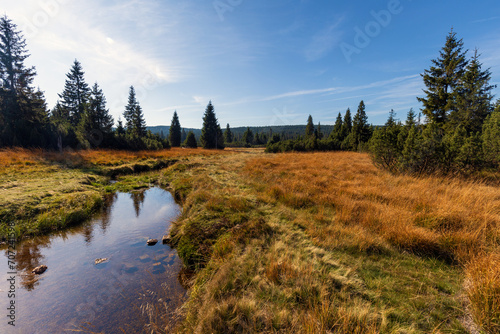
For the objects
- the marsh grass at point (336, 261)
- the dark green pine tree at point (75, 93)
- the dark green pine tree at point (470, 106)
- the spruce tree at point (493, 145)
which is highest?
the dark green pine tree at point (75, 93)

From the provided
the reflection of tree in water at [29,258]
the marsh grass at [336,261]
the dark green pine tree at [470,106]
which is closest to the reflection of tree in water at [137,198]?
the reflection of tree in water at [29,258]

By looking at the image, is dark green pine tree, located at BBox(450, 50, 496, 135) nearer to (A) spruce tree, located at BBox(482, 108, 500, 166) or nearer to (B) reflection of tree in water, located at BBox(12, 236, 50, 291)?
(A) spruce tree, located at BBox(482, 108, 500, 166)

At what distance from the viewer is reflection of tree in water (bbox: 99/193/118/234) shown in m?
6.75

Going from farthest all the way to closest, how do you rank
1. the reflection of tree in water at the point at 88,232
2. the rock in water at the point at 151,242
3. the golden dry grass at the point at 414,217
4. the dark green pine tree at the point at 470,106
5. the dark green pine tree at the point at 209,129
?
1. the dark green pine tree at the point at 209,129
2. the dark green pine tree at the point at 470,106
3. the reflection of tree in water at the point at 88,232
4. the rock in water at the point at 151,242
5. the golden dry grass at the point at 414,217

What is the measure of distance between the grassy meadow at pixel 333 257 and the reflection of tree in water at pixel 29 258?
671 millimetres

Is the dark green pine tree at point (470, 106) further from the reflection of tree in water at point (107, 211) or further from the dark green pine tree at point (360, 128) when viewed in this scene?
the reflection of tree in water at point (107, 211)

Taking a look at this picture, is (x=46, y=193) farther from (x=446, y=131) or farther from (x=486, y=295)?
(x=446, y=131)

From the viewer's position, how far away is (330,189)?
24.7 ft

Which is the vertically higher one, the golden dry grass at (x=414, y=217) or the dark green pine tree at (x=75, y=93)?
the dark green pine tree at (x=75, y=93)

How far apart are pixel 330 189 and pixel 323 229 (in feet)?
11.4

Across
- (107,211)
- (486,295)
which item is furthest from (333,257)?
(107,211)

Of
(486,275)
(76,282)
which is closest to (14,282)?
(76,282)

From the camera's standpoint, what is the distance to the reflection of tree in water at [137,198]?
8.48 metres

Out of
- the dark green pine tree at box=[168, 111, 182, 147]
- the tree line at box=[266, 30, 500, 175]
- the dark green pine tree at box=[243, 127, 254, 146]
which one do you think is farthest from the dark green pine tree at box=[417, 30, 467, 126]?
the dark green pine tree at box=[243, 127, 254, 146]
